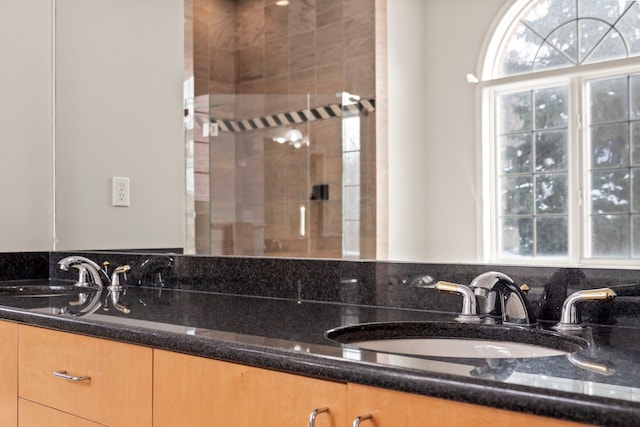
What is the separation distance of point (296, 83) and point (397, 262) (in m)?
0.58

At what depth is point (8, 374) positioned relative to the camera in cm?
176

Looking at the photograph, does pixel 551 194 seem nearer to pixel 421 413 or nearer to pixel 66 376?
pixel 421 413

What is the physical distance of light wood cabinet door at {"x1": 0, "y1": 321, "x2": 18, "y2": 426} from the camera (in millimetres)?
1729

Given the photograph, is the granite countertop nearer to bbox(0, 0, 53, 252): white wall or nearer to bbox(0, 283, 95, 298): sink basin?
bbox(0, 283, 95, 298): sink basin

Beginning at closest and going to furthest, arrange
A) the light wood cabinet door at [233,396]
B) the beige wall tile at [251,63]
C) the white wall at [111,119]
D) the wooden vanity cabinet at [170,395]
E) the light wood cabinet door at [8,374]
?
1. the wooden vanity cabinet at [170,395]
2. the light wood cabinet door at [233,396]
3. the light wood cabinet door at [8,374]
4. the beige wall tile at [251,63]
5. the white wall at [111,119]

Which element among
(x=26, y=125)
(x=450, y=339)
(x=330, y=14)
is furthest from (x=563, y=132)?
(x=26, y=125)

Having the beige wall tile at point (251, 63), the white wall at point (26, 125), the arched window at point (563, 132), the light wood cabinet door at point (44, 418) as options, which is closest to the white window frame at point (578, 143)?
the arched window at point (563, 132)

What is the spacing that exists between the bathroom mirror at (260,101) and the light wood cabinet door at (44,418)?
71 cm

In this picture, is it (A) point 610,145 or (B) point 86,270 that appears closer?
(A) point 610,145

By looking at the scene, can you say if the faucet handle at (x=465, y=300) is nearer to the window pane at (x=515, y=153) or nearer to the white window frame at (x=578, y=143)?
the white window frame at (x=578, y=143)

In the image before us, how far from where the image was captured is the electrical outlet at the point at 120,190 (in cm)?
260

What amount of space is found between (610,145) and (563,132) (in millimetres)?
93

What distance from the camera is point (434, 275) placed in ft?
5.22

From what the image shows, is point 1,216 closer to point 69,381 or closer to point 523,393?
point 69,381
